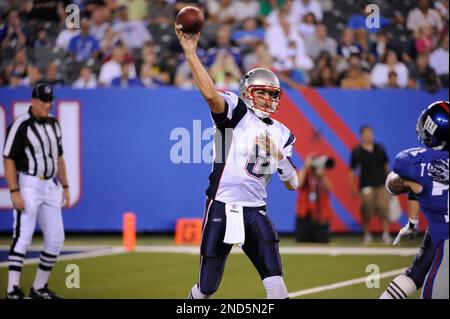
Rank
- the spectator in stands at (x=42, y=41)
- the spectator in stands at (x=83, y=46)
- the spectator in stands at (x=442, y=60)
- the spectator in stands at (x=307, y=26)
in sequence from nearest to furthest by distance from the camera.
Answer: the spectator in stands at (x=442, y=60) < the spectator in stands at (x=83, y=46) < the spectator in stands at (x=42, y=41) < the spectator in stands at (x=307, y=26)

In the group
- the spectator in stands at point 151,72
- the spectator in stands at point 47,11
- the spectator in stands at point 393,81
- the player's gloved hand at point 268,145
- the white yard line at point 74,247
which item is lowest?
the white yard line at point 74,247

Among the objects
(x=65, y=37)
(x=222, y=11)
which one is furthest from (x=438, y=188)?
(x=222, y=11)

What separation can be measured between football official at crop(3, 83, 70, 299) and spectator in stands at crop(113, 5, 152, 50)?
247 inches

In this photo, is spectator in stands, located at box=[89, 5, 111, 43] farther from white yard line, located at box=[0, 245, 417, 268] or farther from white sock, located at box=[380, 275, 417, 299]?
white sock, located at box=[380, 275, 417, 299]

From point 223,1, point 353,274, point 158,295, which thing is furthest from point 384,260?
point 223,1

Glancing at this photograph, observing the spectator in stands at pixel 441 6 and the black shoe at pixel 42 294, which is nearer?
A: the black shoe at pixel 42 294

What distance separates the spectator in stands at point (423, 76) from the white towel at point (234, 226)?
8.21 metres

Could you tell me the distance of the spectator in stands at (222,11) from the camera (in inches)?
603

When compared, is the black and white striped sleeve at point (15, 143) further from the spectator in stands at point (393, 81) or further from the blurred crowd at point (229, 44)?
the spectator in stands at point (393, 81)

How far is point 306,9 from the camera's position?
15.5 meters

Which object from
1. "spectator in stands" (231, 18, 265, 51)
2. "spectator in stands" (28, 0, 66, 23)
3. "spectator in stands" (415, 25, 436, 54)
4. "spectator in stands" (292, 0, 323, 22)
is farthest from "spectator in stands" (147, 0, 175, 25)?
"spectator in stands" (415, 25, 436, 54)

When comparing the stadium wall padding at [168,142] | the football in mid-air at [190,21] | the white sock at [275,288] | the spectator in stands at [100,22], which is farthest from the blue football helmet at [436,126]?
the spectator in stands at [100,22]

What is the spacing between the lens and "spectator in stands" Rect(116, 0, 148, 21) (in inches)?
599

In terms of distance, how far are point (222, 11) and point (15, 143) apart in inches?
295
